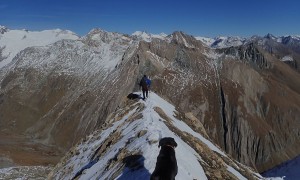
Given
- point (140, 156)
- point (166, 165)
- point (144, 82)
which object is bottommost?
point (140, 156)

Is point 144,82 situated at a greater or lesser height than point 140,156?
greater

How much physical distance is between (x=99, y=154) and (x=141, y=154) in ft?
32.4

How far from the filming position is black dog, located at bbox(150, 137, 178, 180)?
14141 millimetres

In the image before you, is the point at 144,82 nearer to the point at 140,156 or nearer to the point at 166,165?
the point at 140,156

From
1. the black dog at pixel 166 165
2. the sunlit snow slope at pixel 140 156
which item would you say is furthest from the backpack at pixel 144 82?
the black dog at pixel 166 165

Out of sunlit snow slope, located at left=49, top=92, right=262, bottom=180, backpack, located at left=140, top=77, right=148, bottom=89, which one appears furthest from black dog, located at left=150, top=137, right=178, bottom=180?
backpack, located at left=140, top=77, right=148, bottom=89

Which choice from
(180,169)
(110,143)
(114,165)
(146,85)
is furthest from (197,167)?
(146,85)

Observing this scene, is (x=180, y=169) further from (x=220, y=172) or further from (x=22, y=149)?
(x=22, y=149)

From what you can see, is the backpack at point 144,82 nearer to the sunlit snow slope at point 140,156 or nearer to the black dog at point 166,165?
the sunlit snow slope at point 140,156

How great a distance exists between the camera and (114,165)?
24031 millimetres

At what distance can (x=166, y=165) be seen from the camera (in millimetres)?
14742

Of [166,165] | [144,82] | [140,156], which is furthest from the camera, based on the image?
[144,82]

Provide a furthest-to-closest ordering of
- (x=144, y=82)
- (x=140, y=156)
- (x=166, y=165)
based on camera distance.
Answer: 1. (x=144, y=82)
2. (x=140, y=156)
3. (x=166, y=165)

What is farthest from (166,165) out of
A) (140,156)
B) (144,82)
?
(144,82)
